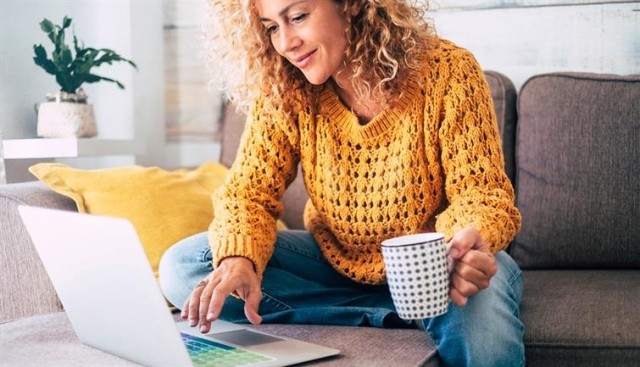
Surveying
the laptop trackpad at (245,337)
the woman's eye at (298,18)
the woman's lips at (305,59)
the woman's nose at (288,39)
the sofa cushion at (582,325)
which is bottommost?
the sofa cushion at (582,325)

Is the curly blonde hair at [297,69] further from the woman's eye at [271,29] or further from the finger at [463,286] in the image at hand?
the finger at [463,286]

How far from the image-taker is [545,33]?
2098 mm

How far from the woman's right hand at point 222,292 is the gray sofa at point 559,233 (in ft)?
0.27

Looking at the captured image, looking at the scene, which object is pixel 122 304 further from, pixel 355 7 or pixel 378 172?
pixel 355 7

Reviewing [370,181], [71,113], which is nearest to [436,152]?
[370,181]

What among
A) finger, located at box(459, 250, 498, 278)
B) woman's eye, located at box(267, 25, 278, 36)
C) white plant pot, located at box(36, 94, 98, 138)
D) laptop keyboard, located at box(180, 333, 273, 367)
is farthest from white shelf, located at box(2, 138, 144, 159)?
finger, located at box(459, 250, 498, 278)

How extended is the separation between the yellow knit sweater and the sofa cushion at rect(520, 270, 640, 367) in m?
0.18

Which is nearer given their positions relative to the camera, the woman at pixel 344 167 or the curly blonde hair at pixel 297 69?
the woman at pixel 344 167

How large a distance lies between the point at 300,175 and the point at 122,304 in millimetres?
1052

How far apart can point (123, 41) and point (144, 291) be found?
149cm

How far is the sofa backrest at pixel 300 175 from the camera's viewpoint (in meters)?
1.91

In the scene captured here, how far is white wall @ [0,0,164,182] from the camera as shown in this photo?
198 centimetres

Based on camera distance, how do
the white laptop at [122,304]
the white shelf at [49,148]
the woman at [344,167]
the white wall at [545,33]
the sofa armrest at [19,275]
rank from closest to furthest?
the white laptop at [122,304] → the woman at [344,167] → the sofa armrest at [19,275] → the white shelf at [49,148] → the white wall at [545,33]

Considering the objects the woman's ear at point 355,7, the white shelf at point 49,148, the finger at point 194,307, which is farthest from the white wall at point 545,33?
the finger at point 194,307
